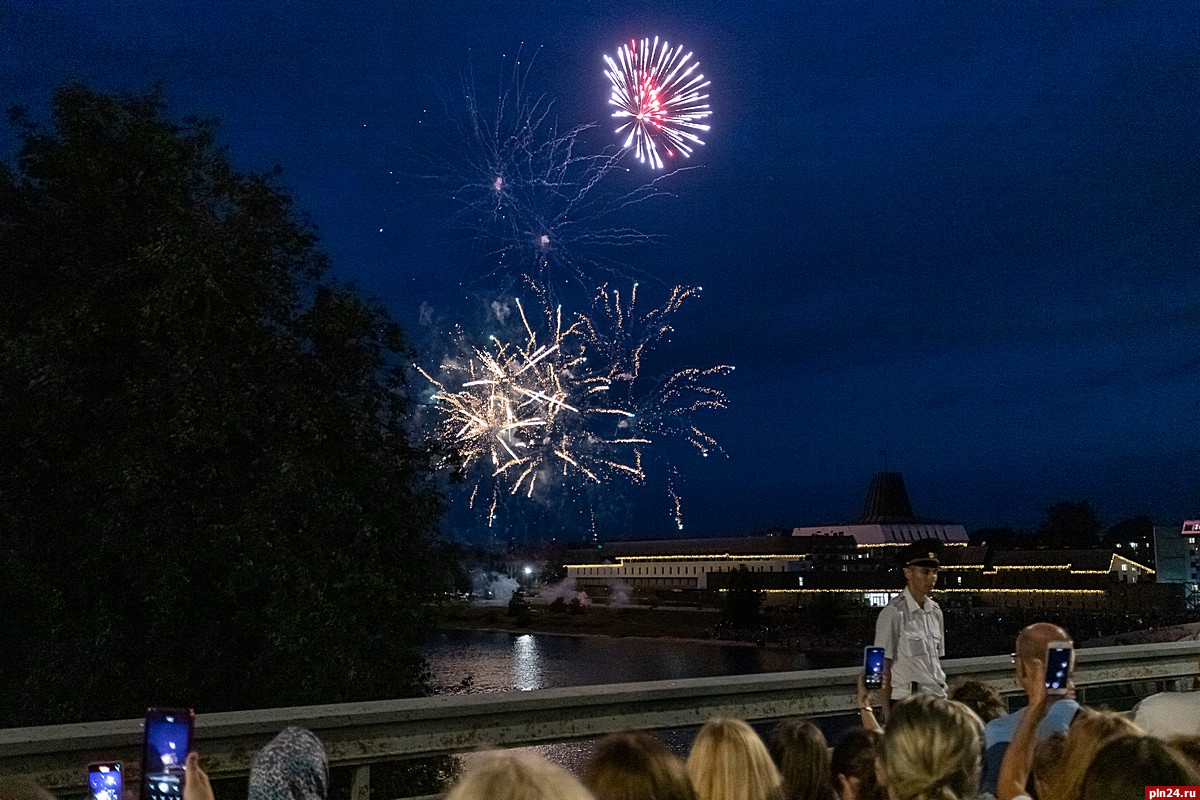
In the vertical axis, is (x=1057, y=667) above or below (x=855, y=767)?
above

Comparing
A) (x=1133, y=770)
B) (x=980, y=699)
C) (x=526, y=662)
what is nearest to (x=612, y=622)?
(x=526, y=662)

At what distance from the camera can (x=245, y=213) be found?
15.0 m

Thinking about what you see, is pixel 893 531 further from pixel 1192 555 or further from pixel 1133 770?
pixel 1133 770

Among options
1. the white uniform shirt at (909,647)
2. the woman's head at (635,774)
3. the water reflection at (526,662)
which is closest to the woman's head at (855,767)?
the woman's head at (635,774)

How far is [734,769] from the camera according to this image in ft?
11.4

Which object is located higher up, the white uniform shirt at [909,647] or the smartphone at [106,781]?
the white uniform shirt at [909,647]

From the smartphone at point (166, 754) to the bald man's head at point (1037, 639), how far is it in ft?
11.5

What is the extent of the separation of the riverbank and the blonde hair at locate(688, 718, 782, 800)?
339 ft

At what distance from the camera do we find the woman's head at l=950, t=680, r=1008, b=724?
5688 millimetres

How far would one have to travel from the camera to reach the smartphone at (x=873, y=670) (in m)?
6.54

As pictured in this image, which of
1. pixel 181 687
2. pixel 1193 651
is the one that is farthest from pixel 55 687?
pixel 1193 651

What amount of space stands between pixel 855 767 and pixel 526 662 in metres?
88.0

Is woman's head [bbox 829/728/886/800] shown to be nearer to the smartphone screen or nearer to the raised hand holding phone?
the raised hand holding phone

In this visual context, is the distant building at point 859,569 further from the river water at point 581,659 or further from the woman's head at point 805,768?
the woman's head at point 805,768
